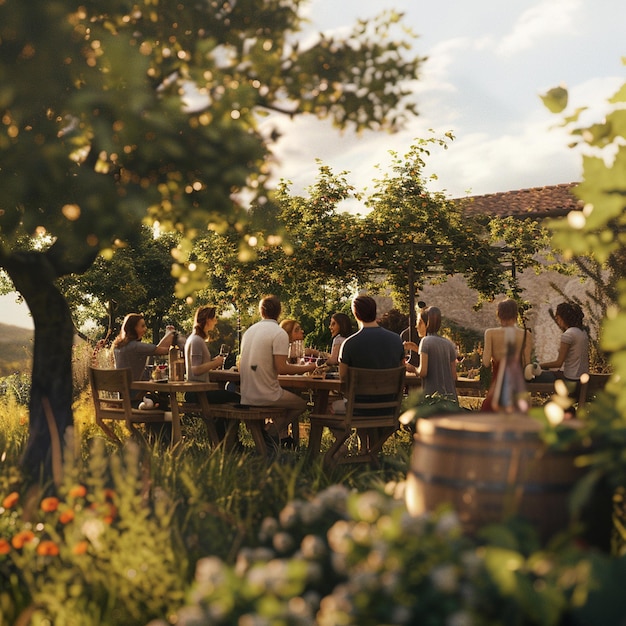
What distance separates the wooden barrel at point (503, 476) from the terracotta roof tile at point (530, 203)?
1864 cm

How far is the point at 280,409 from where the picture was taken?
737 centimetres

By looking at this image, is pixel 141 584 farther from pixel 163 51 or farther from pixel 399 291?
pixel 399 291

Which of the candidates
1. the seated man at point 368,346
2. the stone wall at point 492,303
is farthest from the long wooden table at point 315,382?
the stone wall at point 492,303

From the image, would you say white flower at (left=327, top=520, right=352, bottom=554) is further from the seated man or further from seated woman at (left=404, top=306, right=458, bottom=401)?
seated woman at (left=404, top=306, right=458, bottom=401)

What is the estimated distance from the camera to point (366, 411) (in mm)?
6895

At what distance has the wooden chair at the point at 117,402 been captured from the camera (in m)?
6.95

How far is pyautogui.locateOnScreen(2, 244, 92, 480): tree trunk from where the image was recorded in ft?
17.1

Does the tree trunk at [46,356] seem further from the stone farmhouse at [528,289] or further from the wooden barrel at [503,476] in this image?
the stone farmhouse at [528,289]

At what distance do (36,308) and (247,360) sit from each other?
2339 mm

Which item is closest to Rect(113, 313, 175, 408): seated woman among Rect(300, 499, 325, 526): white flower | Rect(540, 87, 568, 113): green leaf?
Rect(300, 499, 325, 526): white flower

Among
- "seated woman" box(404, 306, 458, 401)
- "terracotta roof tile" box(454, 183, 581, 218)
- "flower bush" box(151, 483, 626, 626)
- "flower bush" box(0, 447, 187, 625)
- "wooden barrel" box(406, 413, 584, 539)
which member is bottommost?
"flower bush" box(0, 447, 187, 625)

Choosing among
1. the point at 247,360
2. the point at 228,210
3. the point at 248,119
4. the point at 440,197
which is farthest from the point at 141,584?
the point at 440,197

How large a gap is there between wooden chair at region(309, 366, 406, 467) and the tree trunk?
2124mm

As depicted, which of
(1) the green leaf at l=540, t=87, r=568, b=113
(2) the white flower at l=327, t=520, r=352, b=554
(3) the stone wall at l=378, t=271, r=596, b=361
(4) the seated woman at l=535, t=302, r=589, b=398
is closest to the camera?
(2) the white flower at l=327, t=520, r=352, b=554
